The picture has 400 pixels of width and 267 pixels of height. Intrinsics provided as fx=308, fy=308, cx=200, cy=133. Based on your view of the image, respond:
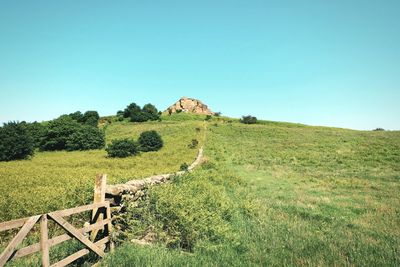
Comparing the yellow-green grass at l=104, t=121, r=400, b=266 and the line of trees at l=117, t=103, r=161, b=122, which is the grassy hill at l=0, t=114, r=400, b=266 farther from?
the line of trees at l=117, t=103, r=161, b=122

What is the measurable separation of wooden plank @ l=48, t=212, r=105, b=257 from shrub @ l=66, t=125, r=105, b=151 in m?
43.5

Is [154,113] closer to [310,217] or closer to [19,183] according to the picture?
[19,183]

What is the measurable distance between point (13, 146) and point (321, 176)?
38.9m

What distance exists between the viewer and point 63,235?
6.37m

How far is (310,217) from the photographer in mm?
11828

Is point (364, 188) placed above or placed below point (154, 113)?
below

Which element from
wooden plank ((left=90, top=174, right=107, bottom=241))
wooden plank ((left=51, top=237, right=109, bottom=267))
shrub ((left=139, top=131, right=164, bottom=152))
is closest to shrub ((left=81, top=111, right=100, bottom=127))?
shrub ((left=139, top=131, right=164, bottom=152))

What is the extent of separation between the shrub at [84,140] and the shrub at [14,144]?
20.0 ft

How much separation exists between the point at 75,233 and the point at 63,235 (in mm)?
280

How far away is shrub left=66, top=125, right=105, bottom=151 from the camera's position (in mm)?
48312

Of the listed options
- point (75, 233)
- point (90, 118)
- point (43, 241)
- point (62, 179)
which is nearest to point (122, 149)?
point (62, 179)

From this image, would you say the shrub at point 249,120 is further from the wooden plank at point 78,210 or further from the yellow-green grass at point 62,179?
the wooden plank at point 78,210

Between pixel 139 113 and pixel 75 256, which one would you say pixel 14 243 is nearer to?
pixel 75 256

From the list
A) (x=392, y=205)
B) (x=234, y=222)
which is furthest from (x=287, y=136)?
(x=234, y=222)
